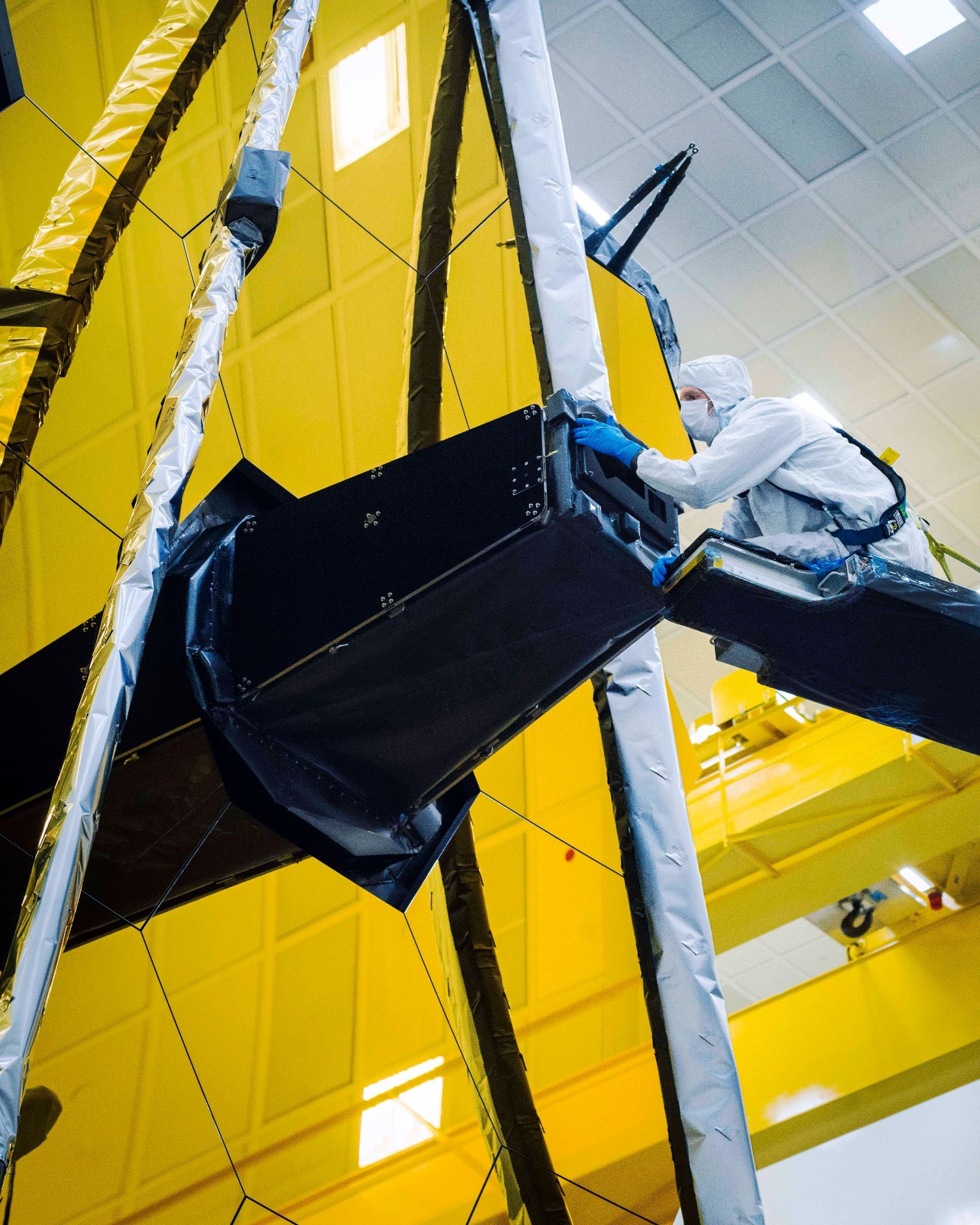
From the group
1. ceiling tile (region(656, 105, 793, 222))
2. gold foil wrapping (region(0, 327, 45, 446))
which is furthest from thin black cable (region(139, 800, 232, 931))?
ceiling tile (region(656, 105, 793, 222))

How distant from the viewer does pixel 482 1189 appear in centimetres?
381

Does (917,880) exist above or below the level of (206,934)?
below

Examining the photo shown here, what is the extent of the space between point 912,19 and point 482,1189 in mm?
8515

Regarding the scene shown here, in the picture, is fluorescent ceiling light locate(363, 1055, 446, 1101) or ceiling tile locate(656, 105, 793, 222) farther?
ceiling tile locate(656, 105, 793, 222)

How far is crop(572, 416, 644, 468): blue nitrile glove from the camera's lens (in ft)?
9.04

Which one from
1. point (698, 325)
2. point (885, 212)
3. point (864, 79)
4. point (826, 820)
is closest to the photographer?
point (826, 820)

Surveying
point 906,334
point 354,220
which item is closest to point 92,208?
point 354,220

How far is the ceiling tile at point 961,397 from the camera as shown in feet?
35.4

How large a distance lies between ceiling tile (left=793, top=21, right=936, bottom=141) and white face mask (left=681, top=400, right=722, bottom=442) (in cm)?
620

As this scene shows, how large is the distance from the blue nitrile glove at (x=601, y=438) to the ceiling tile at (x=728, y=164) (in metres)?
7.55

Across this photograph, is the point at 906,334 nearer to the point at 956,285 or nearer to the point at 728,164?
the point at 956,285

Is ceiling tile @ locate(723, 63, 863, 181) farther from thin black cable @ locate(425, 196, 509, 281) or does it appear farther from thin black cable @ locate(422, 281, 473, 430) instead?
thin black cable @ locate(422, 281, 473, 430)

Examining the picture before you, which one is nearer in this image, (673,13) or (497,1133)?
(497,1133)

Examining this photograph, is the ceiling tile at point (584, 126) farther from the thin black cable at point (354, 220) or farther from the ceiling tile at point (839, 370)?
the thin black cable at point (354, 220)
